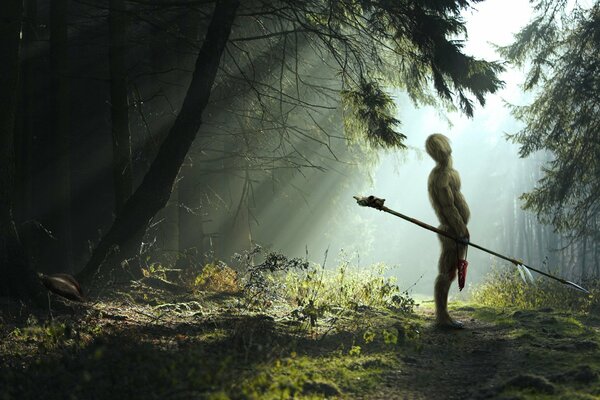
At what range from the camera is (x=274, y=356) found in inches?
198

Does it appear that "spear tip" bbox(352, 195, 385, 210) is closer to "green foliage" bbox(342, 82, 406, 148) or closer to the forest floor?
the forest floor

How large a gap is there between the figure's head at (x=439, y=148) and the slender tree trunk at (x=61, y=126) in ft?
23.8

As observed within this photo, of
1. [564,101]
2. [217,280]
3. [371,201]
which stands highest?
[564,101]

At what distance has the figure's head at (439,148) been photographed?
7.73m

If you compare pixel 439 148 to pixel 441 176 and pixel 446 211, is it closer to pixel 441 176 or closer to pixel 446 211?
pixel 441 176

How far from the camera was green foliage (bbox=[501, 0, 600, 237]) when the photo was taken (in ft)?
45.8

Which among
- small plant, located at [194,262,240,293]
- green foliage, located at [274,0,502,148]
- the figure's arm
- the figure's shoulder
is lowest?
small plant, located at [194,262,240,293]

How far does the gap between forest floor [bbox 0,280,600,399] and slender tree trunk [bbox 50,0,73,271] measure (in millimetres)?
4168

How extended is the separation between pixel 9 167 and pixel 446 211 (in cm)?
521

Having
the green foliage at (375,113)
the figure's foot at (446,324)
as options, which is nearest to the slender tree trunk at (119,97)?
the green foliage at (375,113)

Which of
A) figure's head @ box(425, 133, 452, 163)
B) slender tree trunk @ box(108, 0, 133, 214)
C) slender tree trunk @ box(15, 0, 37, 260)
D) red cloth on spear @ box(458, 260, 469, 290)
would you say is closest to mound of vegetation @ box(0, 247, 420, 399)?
red cloth on spear @ box(458, 260, 469, 290)

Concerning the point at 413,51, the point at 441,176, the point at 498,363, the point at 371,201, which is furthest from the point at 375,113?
the point at 498,363

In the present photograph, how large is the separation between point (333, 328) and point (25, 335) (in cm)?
324

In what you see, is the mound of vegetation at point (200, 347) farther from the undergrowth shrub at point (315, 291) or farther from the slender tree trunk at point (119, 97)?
the slender tree trunk at point (119, 97)
